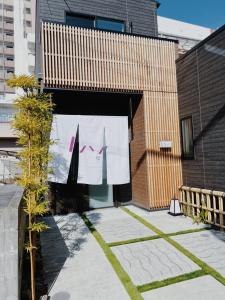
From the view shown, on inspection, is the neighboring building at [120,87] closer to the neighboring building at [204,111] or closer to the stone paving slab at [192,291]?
the neighboring building at [204,111]

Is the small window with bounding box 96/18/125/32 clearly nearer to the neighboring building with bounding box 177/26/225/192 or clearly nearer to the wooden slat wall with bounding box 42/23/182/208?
the wooden slat wall with bounding box 42/23/182/208

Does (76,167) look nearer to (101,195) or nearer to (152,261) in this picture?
(101,195)

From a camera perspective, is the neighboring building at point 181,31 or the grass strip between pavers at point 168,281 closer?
the grass strip between pavers at point 168,281

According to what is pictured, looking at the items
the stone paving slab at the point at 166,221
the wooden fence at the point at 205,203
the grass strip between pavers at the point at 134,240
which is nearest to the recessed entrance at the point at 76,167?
the stone paving slab at the point at 166,221

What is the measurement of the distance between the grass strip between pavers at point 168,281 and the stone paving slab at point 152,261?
0.10 meters

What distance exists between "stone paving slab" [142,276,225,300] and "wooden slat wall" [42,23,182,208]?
4.69m

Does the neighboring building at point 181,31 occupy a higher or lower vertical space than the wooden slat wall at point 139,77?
higher

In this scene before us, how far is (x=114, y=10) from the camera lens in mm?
11336

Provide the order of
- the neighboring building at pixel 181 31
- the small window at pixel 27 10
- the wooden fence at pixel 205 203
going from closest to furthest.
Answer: the wooden fence at pixel 205 203 < the neighboring building at pixel 181 31 < the small window at pixel 27 10

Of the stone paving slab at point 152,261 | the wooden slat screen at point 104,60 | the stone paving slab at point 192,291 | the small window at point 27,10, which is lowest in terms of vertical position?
the stone paving slab at point 192,291

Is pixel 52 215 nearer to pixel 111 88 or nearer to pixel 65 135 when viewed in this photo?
pixel 65 135

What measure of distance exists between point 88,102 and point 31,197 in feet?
20.7

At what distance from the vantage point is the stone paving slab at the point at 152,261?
15.6 ft

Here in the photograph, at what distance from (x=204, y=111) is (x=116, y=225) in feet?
14.8
